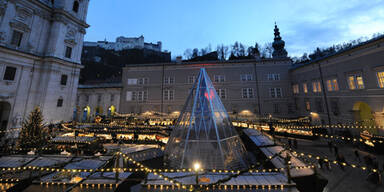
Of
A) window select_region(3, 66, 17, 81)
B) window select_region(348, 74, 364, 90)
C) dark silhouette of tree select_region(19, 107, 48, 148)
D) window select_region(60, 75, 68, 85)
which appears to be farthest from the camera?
window select_region(60, 75, 68, 85)

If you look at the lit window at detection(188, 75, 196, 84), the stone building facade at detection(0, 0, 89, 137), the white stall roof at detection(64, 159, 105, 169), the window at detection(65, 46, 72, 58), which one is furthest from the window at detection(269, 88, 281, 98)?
the window at detection(65, 46, 72, 58)

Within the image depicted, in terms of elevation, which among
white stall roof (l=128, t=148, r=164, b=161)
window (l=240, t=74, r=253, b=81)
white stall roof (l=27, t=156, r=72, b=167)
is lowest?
white stall roof (l=128, t=148, r=164, b=161)

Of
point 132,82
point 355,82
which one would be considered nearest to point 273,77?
point 355,82

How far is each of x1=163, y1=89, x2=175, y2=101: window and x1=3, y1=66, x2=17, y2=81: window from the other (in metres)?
19.4

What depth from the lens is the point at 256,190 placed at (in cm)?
426

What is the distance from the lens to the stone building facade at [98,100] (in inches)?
1106

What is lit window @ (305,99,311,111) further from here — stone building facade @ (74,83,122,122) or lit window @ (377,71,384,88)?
stone building facade @ (74,83,122,122)

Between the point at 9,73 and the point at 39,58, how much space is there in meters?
3.45

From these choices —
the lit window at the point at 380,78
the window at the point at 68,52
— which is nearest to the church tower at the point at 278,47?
the lit window at the point at 380,78

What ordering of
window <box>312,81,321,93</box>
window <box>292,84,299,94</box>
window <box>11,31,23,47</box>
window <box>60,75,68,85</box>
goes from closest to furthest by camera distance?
window <box>11,31,23,47</box>, window <box>312,81,321,93</box>, window <box>60,75,68,85</box>, window <box>292,84,299,94</box>

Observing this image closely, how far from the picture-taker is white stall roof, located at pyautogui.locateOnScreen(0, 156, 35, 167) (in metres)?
5.53

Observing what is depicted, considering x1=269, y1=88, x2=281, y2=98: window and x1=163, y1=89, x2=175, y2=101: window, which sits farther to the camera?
x1=163, y1=89, x2=175, y2=101: window

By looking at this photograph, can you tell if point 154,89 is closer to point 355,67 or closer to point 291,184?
point 291,184

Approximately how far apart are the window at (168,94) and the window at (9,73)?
63.7ft
